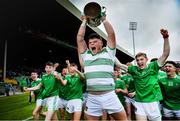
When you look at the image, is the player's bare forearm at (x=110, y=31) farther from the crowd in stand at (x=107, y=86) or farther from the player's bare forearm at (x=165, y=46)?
the player's bare forearm at (x=165, y=46)

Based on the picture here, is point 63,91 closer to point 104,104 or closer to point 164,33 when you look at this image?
point 164,33

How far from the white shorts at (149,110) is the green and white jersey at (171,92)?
4.61 ft

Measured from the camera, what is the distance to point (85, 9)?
5.38 metres

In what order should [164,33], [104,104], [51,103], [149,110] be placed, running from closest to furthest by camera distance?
[104,104]
[164,33]
[149,110]
[51,103]

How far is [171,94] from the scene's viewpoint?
8000mm

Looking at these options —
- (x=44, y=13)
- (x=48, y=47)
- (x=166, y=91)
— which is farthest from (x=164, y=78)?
(x=48, y=47)

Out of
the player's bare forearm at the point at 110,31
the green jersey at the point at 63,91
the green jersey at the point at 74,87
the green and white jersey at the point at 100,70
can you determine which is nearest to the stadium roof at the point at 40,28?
the green jersey at the point at 63,91

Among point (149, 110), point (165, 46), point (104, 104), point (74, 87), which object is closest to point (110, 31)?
A: point (104, 104)

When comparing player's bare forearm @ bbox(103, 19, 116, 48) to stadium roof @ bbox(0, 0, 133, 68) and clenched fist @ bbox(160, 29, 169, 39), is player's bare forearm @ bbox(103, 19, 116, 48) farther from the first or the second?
stadium roof @ bbox(0, 0, 133, 68)

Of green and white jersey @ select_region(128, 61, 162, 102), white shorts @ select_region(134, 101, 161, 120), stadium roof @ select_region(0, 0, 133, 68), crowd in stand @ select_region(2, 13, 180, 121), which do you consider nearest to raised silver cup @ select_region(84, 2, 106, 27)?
crowd in stand @ select_region(2, 13, 180, 121)

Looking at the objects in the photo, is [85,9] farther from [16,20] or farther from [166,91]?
[16,20]

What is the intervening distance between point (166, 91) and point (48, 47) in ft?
111

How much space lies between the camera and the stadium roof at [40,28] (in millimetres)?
25766

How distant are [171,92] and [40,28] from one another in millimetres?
26050
